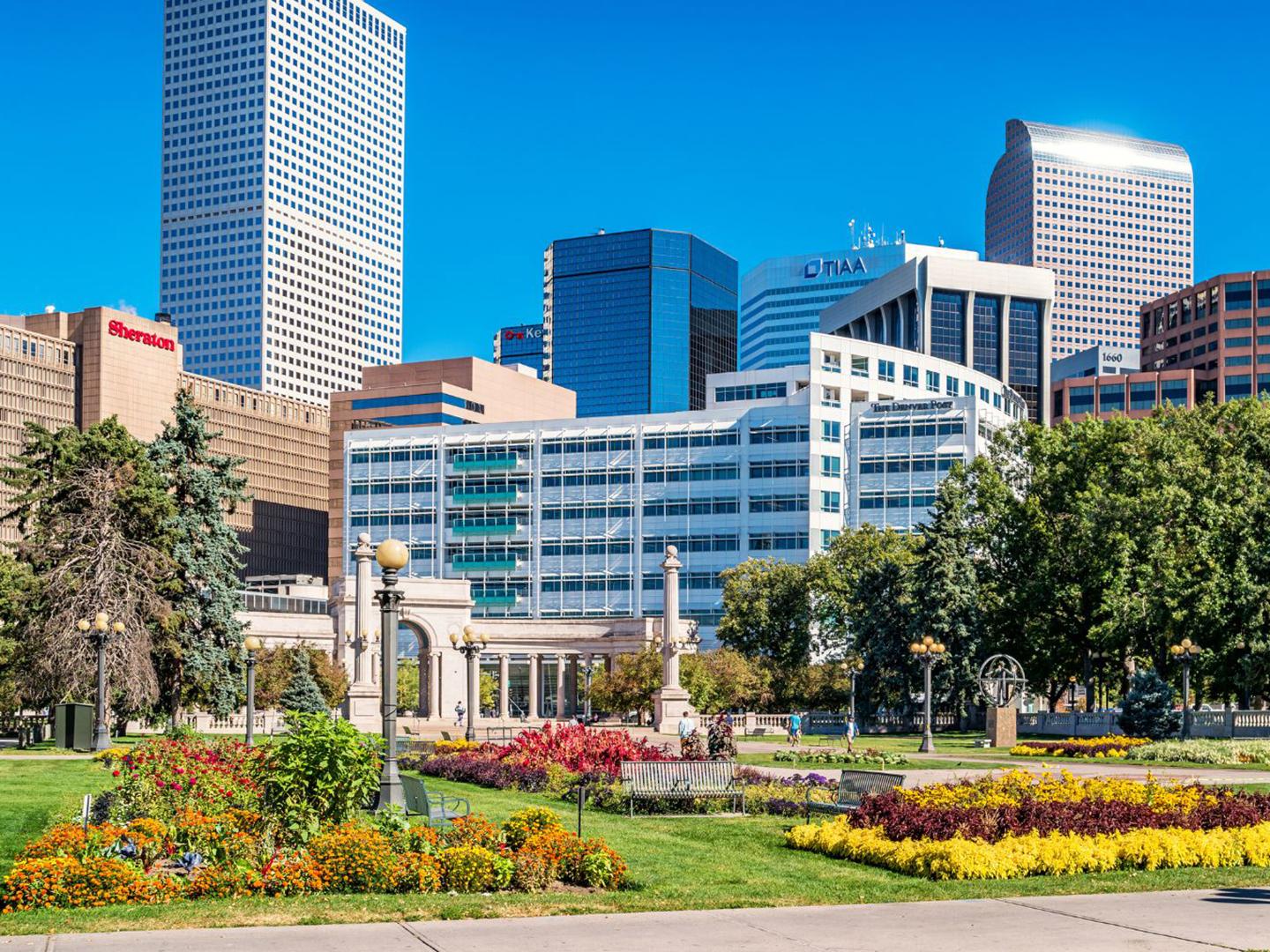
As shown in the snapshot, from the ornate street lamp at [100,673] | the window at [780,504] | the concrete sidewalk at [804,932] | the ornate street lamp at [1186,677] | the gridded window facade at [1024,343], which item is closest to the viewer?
the concrete sidewalk at [804,932]

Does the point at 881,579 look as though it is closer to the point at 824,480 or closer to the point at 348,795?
the point at 824,480

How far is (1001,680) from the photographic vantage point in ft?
218

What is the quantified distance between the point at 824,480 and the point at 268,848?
359 feet

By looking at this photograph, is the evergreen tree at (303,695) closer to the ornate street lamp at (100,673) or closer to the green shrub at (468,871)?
the ornate street lamp at (100,673)

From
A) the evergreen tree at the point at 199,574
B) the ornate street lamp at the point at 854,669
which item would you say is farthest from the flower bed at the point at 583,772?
the ornate street lamp at the point at 854,669

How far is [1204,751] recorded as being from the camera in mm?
44312

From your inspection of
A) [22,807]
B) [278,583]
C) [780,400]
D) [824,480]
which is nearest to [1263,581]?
[22,807]

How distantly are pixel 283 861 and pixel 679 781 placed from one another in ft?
36.5

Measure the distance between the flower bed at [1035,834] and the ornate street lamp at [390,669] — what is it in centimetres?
597

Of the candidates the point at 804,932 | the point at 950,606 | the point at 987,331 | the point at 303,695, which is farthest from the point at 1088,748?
the point at 987,331

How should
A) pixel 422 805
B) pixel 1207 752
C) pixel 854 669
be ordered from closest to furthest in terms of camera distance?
pixel 422 805
pixel 1207 752
pixel 854 669

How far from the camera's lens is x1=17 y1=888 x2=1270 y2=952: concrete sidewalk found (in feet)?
47.3

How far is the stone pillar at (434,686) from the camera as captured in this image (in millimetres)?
96562

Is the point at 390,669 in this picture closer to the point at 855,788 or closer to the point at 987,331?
the point at 855,788
